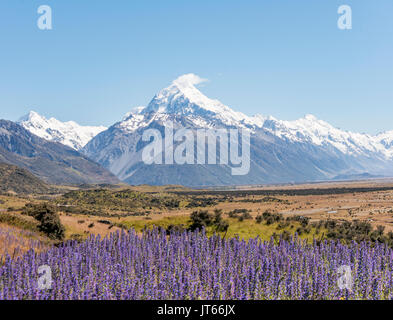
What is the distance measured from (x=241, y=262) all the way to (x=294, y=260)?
2552 mm

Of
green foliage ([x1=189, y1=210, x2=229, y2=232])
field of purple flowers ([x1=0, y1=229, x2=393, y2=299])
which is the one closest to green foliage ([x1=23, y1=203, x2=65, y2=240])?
green foliage ([x1=189, y1=210, x2=229, y2=232])

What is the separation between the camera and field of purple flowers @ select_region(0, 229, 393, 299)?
13.3m

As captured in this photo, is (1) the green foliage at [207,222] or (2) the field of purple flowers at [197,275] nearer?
(2) the field of purple flowers at [197,275]

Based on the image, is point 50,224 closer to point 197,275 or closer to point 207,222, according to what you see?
point 207,222

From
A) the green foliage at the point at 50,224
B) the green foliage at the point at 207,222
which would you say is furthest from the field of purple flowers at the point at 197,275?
the green foliage at the point at 207,222

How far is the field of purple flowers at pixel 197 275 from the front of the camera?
13.3 metres

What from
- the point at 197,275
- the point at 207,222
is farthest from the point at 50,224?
the point at 197,275

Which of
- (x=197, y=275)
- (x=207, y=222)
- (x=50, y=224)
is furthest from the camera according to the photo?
(x=207, y=222)

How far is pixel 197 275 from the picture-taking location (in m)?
14.6

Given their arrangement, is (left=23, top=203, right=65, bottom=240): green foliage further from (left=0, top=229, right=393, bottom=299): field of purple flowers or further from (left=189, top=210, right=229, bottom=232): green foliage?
(left=0, top=229, right=393, bottom=299): field of purple flowers

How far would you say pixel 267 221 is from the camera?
36.8 metres

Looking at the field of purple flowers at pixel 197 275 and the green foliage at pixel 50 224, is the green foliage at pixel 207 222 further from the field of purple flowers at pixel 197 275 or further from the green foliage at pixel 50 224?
the field of purple flowers at pixel 197 275

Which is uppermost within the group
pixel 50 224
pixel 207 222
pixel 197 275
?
pixel 197 275
